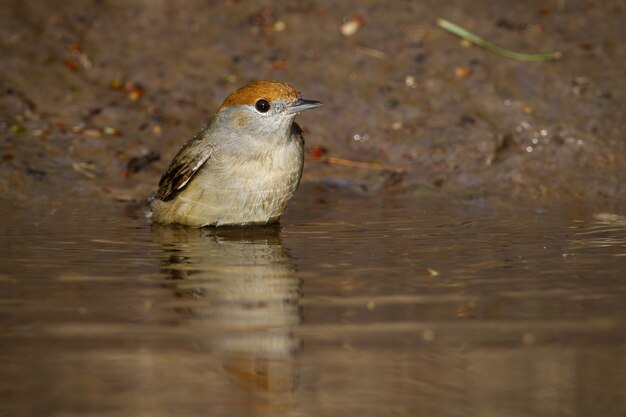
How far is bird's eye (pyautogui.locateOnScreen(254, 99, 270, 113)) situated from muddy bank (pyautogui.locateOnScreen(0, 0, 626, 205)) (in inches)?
62.2

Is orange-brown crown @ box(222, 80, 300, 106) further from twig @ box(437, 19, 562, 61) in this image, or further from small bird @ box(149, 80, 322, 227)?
twig @ box(437, 19, 562, 61)

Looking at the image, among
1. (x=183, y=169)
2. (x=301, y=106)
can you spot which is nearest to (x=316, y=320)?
(x=301, y=106)

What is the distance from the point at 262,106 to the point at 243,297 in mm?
2745

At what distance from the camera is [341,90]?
34.4ft

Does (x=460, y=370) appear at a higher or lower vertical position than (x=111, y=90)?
lower

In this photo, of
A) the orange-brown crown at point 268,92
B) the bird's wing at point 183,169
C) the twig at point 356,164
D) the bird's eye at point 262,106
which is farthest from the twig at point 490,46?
the bird's wing at point 183,169

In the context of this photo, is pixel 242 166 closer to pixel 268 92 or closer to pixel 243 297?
pixel 268 92

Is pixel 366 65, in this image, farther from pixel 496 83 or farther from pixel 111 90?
pixel 111 90

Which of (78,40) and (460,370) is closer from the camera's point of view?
(460,370)

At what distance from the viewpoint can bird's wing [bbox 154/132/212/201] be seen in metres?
7.80

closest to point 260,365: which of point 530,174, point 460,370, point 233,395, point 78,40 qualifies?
point 233,395

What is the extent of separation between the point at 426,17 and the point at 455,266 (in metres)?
5.74

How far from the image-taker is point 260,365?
13.9 feet

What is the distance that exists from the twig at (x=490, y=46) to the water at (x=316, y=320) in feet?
11.2
